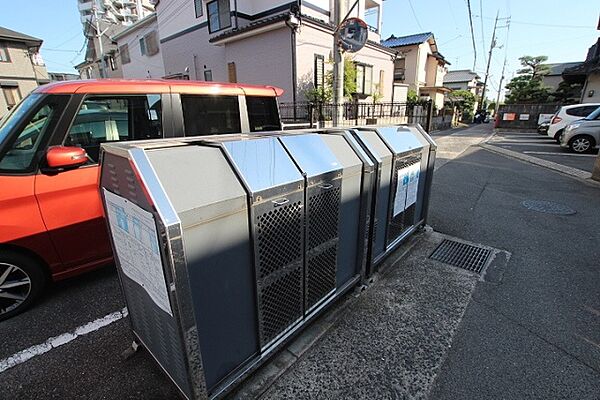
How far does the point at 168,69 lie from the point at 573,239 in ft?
70.9

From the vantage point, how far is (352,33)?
19.2ft

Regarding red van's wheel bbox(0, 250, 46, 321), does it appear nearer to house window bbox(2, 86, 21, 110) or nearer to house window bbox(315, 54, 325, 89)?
house window bbox(315, 54, 325, 89)

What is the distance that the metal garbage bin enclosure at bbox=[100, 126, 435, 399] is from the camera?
4.27ft

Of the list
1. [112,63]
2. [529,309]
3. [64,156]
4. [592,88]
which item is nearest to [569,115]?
[592,88]

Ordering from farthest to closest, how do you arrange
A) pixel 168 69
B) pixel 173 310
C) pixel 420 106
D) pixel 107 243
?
1. pixel 168 69
2. pixel 420 106
3. pixel 107 243
4. pixel 173 310

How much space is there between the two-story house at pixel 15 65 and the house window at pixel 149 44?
23.2 ft

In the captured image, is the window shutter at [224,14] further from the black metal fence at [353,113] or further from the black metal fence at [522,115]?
the black metal fence at [522,115]

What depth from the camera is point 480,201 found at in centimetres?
548

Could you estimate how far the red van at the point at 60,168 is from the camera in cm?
231

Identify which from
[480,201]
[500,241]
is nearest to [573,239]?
[500,241]

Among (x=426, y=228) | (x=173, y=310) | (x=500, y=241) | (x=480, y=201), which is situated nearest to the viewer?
(x=173, y=310)

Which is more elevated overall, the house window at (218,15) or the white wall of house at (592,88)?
the house window at (218,15)

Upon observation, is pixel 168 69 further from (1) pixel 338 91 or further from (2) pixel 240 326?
(2) pixel 240 326

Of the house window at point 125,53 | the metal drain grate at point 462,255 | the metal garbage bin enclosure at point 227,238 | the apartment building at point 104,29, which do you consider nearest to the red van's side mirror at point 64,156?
the metal garbage bin enclosure at point 227,238
